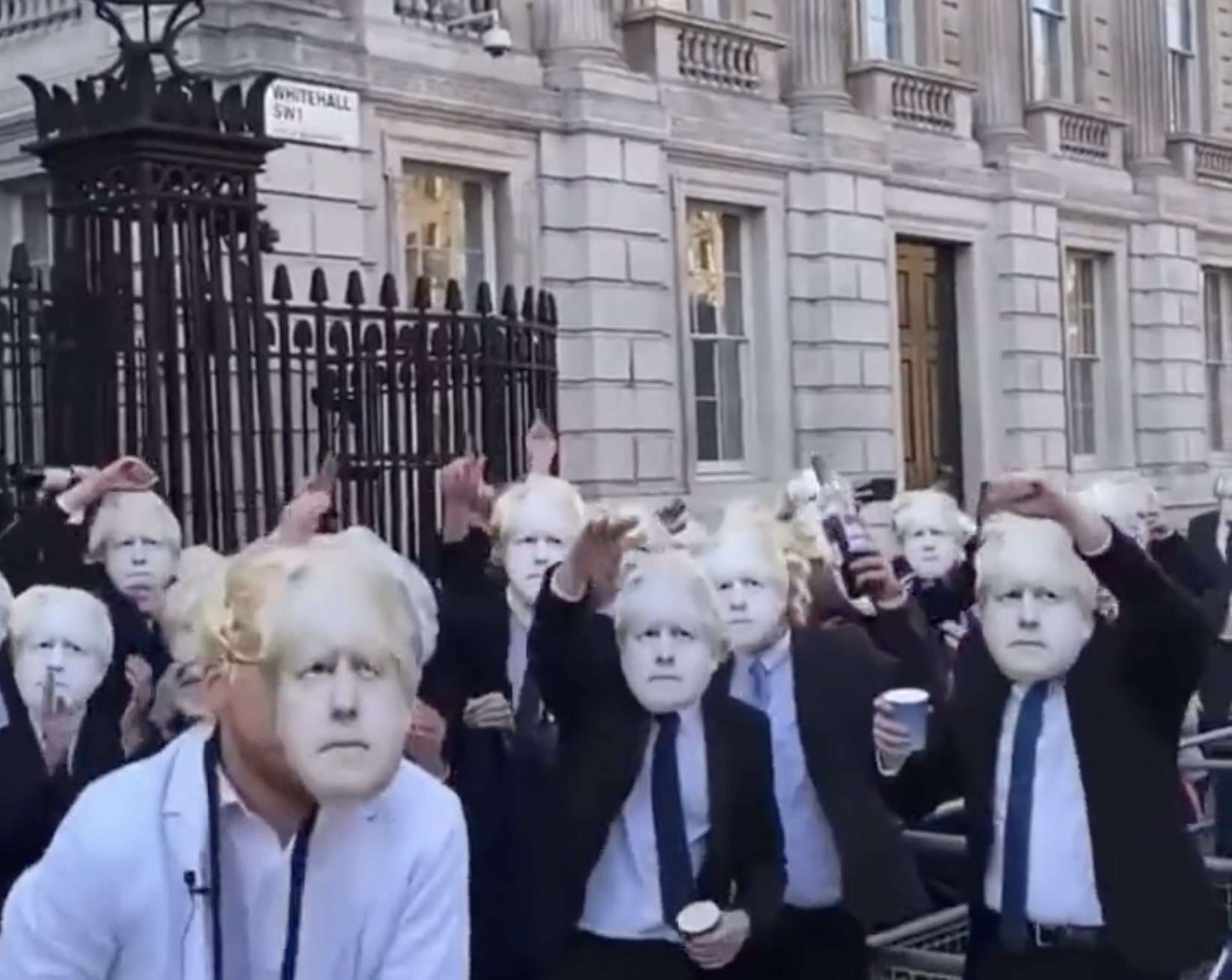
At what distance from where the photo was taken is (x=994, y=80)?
67.3ft

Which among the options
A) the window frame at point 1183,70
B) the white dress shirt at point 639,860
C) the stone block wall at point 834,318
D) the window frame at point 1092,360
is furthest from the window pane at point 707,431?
the white dress shirt at point 639,860

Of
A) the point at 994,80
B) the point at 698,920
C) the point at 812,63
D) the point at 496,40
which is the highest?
the point at 994,80

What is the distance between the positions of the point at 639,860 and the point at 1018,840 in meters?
0.80

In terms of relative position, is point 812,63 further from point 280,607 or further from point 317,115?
point 280,607

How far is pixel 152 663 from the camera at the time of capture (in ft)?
17.1

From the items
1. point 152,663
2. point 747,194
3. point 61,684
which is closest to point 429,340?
point 152,663

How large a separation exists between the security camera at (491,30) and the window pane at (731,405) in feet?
12.4

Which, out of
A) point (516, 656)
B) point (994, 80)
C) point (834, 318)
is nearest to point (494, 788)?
point (516, 656)

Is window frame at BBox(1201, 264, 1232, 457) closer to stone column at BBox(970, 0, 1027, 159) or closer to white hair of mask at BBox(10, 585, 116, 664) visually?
stone column at BBox(970, 0, 1027, 159)

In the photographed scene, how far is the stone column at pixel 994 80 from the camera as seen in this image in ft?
67.0

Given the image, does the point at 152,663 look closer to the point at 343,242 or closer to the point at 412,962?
the point at 412,962

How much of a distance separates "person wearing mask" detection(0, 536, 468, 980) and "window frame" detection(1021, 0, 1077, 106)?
19895mm

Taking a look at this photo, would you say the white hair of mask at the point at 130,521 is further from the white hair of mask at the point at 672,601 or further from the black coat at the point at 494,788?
the white hair of mask at the point at 672,601

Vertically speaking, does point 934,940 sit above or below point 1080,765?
below
